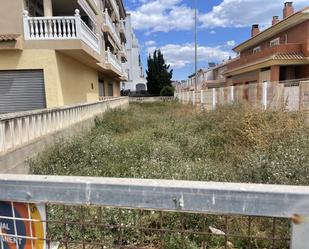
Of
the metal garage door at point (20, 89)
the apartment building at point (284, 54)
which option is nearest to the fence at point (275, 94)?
the apartment building at point (284, 54)

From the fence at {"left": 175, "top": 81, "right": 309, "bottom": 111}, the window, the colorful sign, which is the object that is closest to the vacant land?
the colorful sign

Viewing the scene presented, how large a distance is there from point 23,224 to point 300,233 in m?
1.42

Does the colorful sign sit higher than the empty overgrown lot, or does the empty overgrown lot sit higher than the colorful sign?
the colorful sign

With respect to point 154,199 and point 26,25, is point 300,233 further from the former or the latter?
point 26,25

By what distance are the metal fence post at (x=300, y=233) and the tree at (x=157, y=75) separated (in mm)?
47965

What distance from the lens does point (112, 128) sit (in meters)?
11.3

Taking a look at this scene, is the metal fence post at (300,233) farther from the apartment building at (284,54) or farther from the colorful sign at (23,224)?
the apartment building at (284,54)

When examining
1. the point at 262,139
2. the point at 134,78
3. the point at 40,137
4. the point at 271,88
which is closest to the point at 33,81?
the point at 40,137

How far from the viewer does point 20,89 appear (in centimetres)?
1033

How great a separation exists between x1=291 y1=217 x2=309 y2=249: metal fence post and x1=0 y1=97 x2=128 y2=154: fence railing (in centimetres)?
435

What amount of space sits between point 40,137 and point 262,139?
4877 millimetres

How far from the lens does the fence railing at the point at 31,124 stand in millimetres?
4637

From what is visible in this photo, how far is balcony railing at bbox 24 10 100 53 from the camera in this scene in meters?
10.0

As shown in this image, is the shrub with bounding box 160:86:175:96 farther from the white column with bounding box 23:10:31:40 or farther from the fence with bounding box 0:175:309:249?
the fence with bounding box 0:175:309:249
